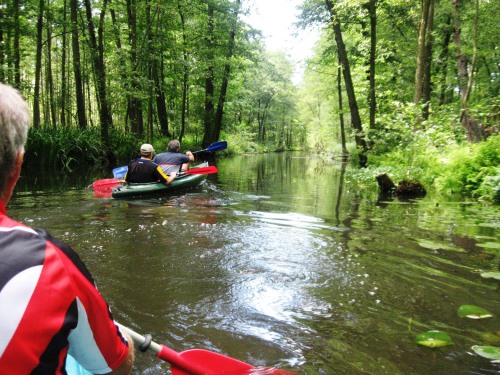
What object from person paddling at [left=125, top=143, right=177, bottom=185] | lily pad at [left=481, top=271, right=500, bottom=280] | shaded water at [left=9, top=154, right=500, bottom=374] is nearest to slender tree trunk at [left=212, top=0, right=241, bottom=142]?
person paddling at [left=125, top=143, right=177, bottom=185]

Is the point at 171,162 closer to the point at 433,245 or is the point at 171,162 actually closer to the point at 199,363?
the point at 433,245

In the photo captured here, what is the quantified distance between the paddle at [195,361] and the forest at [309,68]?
22.1ft

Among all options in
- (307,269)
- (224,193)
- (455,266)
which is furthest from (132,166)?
(455,266)

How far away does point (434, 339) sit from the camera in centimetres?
230

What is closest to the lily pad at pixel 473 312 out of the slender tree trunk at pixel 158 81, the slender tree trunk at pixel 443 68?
the slender tree trunk at pixel 158 81

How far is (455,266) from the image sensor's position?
11.9 feet

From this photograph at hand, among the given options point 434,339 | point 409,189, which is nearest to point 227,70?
point 409,189

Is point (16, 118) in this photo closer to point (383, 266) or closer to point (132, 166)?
point (383, 266)

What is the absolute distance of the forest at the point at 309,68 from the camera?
9.25 m

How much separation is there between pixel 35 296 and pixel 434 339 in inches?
90.8

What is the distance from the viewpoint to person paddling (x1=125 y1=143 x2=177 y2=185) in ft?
25.3

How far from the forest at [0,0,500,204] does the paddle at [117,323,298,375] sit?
265 inches

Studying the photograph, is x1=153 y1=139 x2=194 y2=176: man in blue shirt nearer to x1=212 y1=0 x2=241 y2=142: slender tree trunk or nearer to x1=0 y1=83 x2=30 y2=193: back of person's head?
x1=0 y1=83 x2=30 y2=193: back of person's head

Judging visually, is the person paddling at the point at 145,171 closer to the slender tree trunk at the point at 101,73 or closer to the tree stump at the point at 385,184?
the tree stump at the point at 385,184
